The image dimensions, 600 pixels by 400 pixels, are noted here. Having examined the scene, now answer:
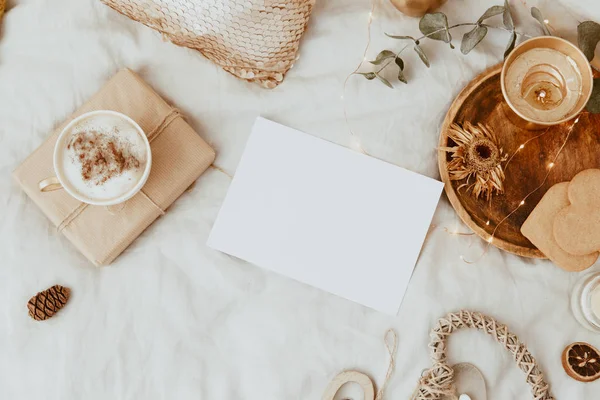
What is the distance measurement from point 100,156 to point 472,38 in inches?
20.8

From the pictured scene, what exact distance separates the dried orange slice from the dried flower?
0.25 m

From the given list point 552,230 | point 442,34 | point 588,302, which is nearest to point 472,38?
point 442,34

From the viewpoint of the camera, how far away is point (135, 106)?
768 millimetres

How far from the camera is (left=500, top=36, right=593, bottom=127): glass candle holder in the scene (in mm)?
720

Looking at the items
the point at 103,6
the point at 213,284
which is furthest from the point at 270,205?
the point at 103,6

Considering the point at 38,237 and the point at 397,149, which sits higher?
the point at 397,149

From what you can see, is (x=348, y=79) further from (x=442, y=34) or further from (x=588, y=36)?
(x=588, y=36)

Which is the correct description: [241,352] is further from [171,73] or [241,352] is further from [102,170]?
[171,73]

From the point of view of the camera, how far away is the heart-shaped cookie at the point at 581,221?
720 mm

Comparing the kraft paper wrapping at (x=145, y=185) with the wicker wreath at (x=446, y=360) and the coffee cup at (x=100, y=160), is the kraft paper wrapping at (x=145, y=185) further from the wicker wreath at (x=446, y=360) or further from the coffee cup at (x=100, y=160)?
the wicker wreath at (x=446, y=360)

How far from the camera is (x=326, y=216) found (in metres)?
0.78

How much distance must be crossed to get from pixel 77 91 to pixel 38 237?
0.22 m

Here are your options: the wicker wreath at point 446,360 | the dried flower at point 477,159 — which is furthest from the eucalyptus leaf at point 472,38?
the wicker wreath at point 446,360

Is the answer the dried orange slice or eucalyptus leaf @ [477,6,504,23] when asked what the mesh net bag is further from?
the dried orange slice
